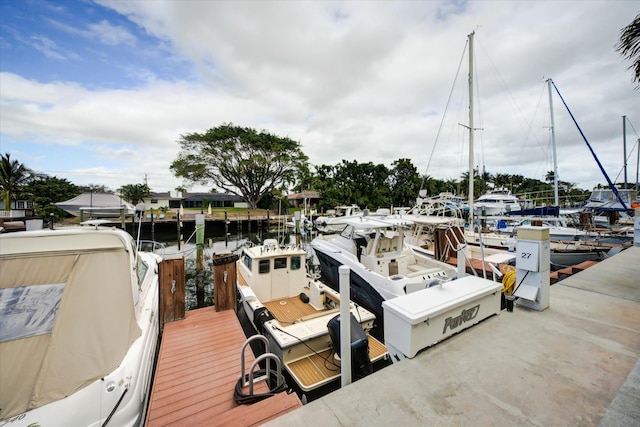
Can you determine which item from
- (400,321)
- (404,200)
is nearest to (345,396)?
(400,321)

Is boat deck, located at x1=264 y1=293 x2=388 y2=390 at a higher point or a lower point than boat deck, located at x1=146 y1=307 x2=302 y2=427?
lower

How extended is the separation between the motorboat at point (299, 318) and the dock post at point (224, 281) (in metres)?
0.48

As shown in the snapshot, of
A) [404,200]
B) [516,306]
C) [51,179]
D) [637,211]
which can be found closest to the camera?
[516,306]

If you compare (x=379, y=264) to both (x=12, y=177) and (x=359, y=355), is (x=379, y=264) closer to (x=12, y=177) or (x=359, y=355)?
(x=359, y=355)

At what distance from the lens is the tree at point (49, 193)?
90.1 feet

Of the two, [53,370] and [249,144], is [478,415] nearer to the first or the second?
[53,370]

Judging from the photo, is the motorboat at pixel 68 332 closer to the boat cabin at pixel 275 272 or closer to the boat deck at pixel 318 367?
the boat deck at pixel 318 367

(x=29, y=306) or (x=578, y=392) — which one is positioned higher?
(x=29, y=306)

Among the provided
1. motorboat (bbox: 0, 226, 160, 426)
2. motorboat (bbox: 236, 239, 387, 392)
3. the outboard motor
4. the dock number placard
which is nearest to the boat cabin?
motorboat (bbox: 236, 239, 387, 392)

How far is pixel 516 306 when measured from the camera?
159 inches

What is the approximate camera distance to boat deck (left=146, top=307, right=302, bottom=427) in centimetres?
260

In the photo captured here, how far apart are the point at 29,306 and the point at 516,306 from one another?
6.13 meters

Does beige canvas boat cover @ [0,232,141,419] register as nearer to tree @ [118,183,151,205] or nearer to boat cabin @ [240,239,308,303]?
boat cabin @ [240,239,308,303]

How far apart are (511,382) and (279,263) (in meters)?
5.35
